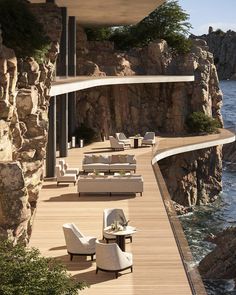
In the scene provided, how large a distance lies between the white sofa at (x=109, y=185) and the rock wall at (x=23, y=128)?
3.10 meters

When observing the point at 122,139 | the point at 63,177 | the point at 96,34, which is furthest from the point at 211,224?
the point at 63,177

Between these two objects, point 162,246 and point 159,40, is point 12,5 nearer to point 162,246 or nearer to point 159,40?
point 162,246

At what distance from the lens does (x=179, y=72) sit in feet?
135

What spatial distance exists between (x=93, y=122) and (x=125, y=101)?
3785mm

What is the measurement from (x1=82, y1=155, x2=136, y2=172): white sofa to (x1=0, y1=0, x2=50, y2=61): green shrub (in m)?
7.67

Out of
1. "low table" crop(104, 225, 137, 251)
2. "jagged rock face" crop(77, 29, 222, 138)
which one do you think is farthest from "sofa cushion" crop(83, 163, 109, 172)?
"jagged rock face" crop(77, 29, 222, 138)

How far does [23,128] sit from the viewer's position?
1633cm

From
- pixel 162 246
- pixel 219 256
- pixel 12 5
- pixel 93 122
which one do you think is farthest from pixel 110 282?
pixel 93 122

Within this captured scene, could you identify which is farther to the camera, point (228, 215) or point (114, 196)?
point (228, 215)

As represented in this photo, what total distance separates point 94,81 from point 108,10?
17.8ft

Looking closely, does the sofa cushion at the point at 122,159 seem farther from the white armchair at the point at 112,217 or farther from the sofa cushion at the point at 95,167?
the white armchair at the point at 112,217

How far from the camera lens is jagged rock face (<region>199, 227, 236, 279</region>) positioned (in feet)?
93.5

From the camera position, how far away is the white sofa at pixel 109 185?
68.3 feet

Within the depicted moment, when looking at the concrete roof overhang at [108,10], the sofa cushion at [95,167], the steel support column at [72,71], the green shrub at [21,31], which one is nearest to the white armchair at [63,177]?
the sofa cushion at [95,167]
